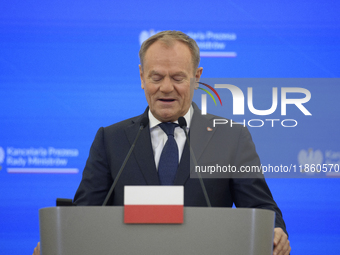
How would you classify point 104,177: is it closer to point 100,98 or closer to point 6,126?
point 100,98

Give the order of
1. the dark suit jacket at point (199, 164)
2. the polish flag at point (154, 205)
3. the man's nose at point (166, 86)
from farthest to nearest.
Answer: the man's nose at point (166, 86) → the dark suit jacket at point (199, 164) → the polish flag at point (154, 205)

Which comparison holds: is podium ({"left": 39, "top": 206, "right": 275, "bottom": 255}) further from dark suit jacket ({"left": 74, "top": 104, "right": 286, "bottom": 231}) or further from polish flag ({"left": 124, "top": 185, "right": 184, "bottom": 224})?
dark suit jacket ({"left": 74, "top": 104, "right": 286, "bottom": 231})

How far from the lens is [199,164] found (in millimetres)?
1724

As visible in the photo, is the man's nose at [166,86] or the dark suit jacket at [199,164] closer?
the dark suit jacket at [199,164]

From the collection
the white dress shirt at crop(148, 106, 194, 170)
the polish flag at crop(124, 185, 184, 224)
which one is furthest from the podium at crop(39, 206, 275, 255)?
the white dress shirt at crop(148, 106, 194, 170)

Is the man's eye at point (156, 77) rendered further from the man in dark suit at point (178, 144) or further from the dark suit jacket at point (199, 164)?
the dark suit jacket at point (199, 164)

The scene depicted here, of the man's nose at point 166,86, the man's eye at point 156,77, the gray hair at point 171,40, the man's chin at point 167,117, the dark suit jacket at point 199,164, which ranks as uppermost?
the gray hair at point 171,40

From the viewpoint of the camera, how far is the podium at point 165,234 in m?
1.07

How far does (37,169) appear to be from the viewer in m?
2.72

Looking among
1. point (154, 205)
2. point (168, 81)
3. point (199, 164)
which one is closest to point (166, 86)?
point (168, 81)

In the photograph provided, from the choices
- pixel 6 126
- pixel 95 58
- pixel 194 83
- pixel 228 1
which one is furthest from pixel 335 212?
pixel 6 126

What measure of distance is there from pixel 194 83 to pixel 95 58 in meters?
1.14

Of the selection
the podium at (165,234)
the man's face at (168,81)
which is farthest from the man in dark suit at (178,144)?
the podium at (165,234)

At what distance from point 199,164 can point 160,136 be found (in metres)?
0.27
